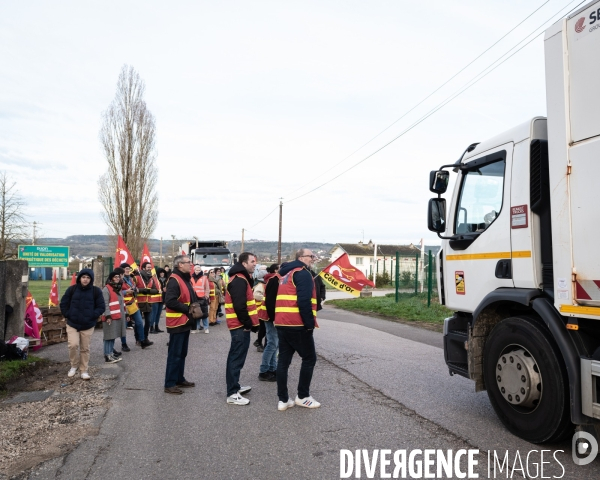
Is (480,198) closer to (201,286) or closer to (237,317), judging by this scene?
(237,317)

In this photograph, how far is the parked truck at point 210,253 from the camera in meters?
29.3

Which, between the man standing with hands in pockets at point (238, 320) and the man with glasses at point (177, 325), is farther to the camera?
the man with glasses at point (177, 325)

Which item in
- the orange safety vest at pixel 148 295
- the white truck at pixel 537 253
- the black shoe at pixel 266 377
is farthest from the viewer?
the orange safety vest at pixel 148 295

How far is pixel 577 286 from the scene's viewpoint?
14.3 feet

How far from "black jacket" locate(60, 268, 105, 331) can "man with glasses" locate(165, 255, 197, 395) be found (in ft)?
6.84

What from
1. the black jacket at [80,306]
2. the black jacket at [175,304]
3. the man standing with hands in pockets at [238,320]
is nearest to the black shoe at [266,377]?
the man standing with hands in pockets at [238,320]

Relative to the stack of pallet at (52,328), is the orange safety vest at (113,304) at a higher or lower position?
higher

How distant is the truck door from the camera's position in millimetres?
5434

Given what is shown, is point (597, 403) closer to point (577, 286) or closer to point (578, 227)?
point (577, 286)

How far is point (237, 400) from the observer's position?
651cm

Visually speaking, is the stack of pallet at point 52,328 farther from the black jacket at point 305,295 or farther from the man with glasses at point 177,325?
the black jacket at point 305,295

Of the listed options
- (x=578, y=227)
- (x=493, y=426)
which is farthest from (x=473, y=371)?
(x=578, y=227)

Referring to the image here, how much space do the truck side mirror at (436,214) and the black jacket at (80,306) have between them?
5.50 m

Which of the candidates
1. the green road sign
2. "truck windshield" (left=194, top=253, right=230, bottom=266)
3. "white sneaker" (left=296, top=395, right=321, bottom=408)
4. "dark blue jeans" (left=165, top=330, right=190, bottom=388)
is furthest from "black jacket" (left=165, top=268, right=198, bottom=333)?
"truck windshield" (left=194, top=253, right=230, bottom=266)
